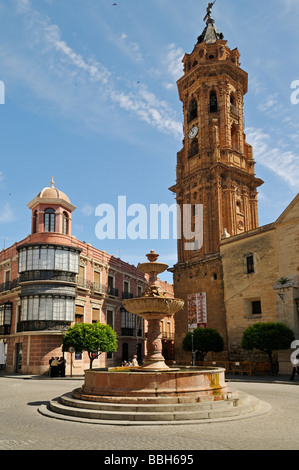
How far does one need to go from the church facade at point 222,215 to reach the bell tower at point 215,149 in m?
0.09

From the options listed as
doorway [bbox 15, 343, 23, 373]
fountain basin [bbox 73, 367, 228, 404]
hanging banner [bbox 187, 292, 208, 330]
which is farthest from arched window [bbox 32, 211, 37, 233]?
fountain basin [bbox 73, 367, 228, 404]

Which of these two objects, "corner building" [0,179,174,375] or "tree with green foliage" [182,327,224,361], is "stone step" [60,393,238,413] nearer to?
"corner building" [0,179,174,375]

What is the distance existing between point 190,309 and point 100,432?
27002 millimetres

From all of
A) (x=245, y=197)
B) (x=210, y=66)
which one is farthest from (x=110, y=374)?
(x=210, y=66)

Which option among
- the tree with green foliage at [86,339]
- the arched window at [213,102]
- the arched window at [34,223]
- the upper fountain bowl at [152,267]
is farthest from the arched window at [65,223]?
the arched window at [213,102]

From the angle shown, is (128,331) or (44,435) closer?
(44,435)

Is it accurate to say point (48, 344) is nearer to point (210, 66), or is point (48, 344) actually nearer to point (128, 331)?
point (128, 331)

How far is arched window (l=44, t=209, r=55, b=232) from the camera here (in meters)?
30.0

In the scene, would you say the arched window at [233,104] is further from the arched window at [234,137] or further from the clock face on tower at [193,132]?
the clock face on tower at [193,132]

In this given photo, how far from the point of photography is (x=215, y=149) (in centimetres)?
3691

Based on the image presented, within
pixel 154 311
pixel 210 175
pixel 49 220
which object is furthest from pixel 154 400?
pixel 210 175

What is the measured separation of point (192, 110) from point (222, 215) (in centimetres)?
1287

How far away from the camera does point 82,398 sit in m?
9.95

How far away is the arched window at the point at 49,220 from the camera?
1180 inches
